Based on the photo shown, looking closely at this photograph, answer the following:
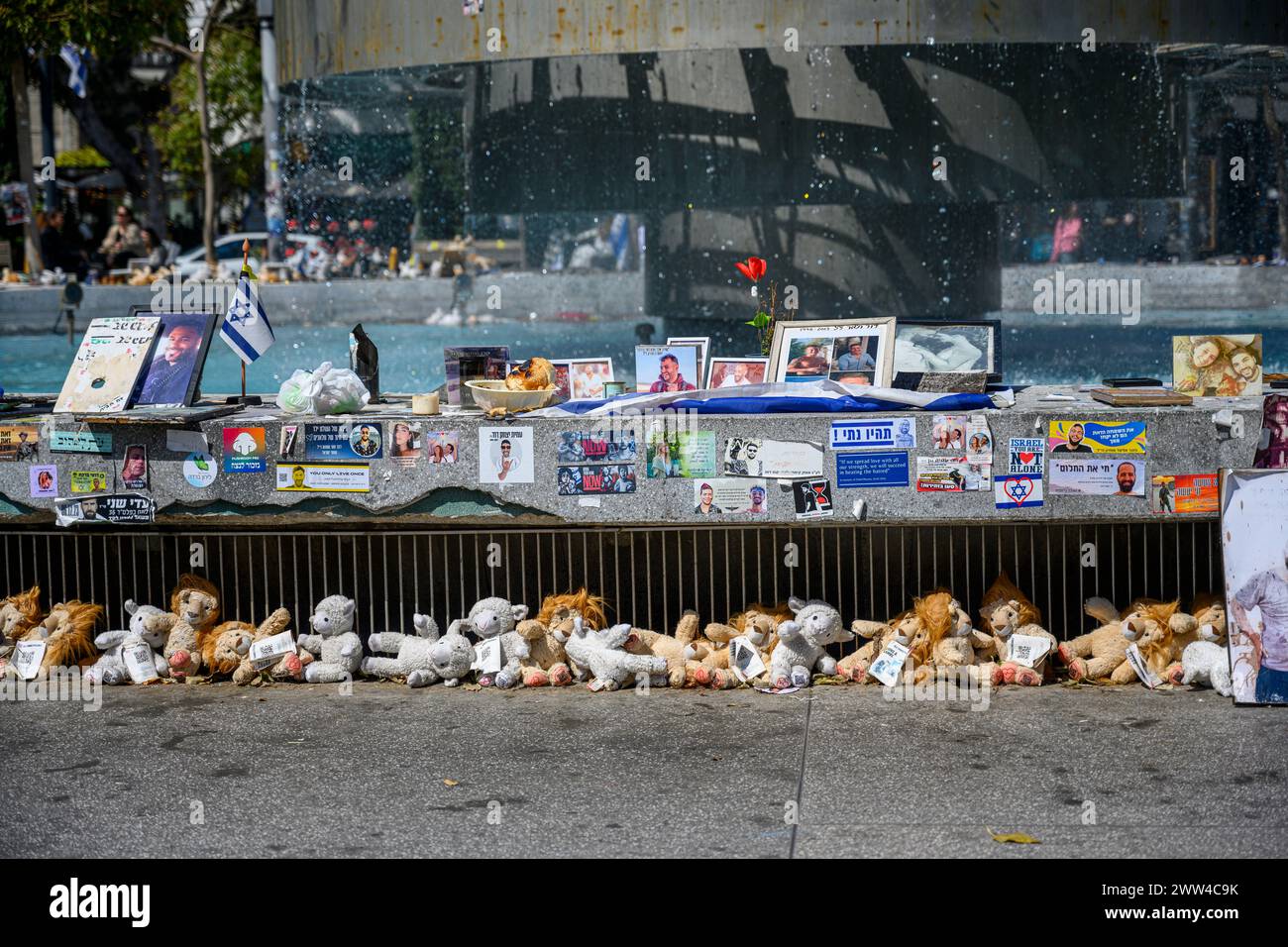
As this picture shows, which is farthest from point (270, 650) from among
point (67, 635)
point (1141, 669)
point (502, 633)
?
point (1141, 669)

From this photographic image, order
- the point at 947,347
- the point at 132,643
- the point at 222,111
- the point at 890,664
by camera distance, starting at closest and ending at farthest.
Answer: the point at 890,664
the point at 132,643
the point at 947,347
the point at 222,111

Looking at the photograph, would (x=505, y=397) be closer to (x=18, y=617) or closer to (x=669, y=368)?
(x=669, y=368)

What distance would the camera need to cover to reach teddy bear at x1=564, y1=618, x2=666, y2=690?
280 inches

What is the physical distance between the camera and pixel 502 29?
1045cm

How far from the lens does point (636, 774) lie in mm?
5938

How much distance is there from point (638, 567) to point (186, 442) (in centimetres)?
212

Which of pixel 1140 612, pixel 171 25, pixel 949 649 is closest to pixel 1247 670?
pixel 1140 612

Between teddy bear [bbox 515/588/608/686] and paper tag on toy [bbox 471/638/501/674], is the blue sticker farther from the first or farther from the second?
paper tag on toy [bbox 471/638/501/674]

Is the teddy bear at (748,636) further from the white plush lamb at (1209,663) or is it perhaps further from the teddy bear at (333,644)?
the white plush lamb at (1209,663)

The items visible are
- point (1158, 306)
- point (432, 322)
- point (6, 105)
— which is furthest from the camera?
point (6, 105)

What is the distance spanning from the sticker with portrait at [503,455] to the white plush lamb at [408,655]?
27.9 inches

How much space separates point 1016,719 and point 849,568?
1301mm

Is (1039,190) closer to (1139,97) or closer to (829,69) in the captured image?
(1139,97)

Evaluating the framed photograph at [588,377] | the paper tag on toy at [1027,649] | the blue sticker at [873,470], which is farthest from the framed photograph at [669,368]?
the paper tag on toy at [1027,649]
